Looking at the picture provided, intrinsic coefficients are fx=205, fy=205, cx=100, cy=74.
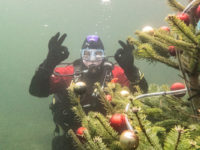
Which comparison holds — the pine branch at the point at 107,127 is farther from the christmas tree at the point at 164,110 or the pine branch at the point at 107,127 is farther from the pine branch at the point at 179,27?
the pine branch at the point at 179,27

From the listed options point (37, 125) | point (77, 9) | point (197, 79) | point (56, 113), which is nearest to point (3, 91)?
point (37, 125)

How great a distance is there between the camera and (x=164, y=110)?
130cm

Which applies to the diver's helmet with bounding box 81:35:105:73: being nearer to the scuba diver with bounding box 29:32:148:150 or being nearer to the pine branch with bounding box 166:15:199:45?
the scuba diver with bounding box 29:32:148:150

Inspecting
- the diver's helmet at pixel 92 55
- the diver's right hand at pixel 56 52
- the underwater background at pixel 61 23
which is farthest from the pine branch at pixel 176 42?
the underwater background at pixel 61 23

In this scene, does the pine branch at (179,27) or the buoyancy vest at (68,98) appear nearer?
the pine branch at (179,27)

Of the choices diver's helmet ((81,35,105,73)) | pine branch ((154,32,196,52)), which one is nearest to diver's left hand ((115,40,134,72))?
diver's helmet ((81,35,105,73))

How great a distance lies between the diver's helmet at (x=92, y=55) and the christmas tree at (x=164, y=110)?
3.57m

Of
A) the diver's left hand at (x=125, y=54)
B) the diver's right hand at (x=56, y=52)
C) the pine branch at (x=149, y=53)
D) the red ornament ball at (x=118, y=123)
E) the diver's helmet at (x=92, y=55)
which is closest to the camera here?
the pine branch at (x=149, y=53)

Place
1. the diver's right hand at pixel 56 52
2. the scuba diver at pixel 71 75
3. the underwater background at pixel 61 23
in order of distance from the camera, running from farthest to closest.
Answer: the underwater background at pixel 61 23 < the scuba diver at pixel 71 75 < the diver's right hand at pixel 56 52

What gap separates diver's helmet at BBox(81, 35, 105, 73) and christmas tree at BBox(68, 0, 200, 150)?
357 centimetres

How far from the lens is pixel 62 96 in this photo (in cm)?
535

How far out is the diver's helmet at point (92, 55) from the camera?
523 cm

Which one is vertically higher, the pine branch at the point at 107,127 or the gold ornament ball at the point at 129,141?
the gold ornament ball at the point at 129,141

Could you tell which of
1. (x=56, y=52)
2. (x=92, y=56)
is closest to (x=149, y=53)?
(x=56, y=52)
